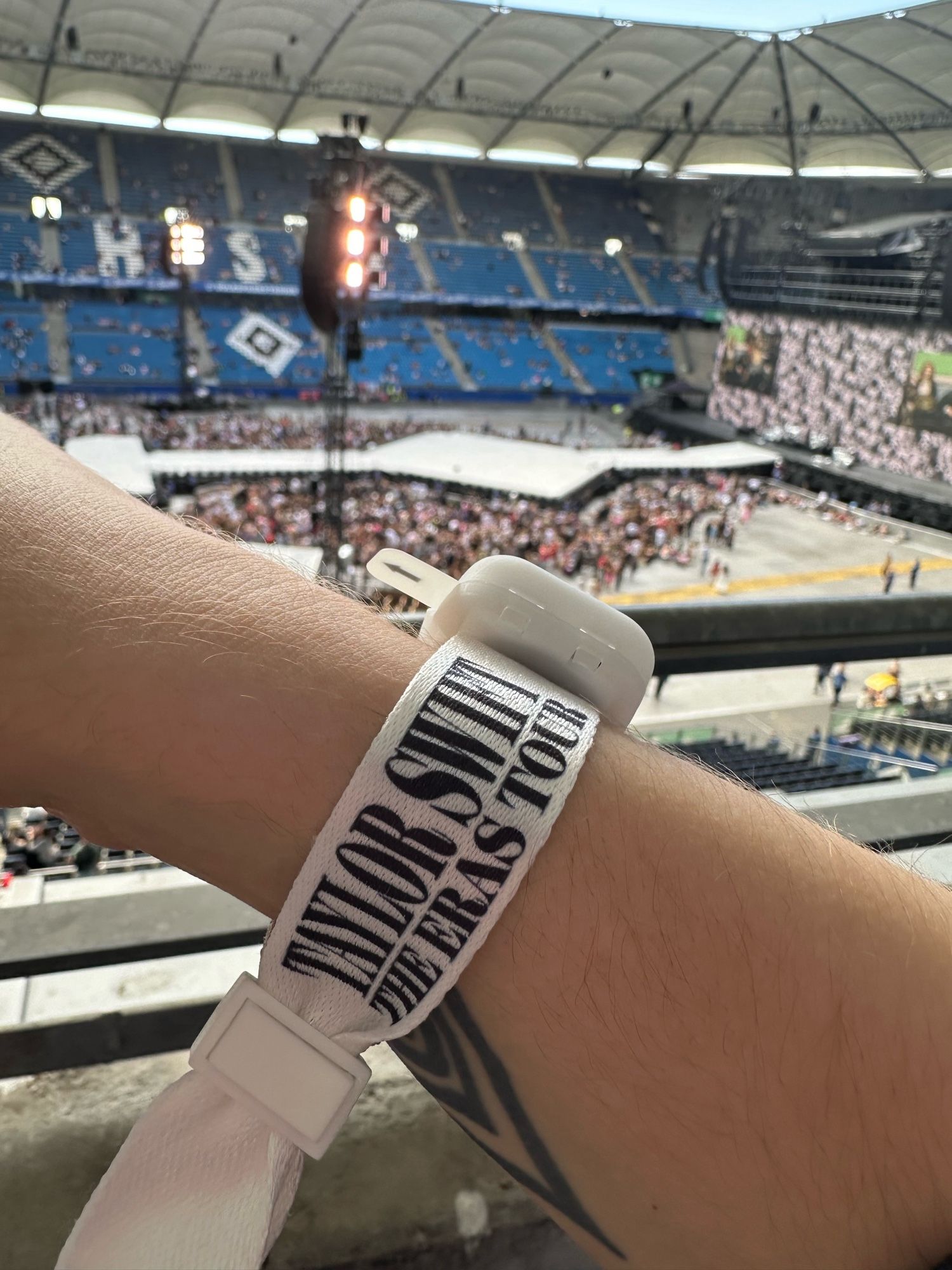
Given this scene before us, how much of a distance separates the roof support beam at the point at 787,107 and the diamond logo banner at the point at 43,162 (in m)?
21.8

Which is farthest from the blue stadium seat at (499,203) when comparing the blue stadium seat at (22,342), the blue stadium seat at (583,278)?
the blue stadium seat at (22,342)

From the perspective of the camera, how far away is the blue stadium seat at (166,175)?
28.5 metres

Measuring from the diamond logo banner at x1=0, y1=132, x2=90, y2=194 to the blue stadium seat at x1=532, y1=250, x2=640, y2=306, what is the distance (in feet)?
51.7

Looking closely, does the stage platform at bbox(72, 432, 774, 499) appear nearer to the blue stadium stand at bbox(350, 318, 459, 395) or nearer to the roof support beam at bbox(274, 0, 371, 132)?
the blue stadium stand at bbox(350, 318, 459, 395)

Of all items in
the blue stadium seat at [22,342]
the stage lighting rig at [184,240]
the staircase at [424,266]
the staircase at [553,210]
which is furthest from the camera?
the staircase at [553,210]

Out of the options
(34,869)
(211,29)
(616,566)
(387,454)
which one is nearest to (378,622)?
(34,869)

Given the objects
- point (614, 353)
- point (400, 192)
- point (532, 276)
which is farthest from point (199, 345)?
point (614, 353)

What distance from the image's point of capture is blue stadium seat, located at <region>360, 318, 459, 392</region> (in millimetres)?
27109

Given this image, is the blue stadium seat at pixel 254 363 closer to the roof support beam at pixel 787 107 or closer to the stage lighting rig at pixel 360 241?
the roof support beam at pixel 787 107

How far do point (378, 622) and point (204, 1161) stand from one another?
1.20 feet

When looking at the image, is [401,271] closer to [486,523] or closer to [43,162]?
[43,162]

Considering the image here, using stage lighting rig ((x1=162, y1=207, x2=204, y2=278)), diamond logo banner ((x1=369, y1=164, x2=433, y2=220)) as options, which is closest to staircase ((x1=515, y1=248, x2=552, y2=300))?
diamond logo banner ((x1=369, y1=164, x2=433, y2=220))

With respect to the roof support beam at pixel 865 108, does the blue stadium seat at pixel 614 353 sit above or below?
below

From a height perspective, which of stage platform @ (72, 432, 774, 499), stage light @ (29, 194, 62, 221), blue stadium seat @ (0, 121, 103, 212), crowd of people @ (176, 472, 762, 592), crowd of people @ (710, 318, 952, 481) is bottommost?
crowd of people @ (176, 472, 762, 592)
